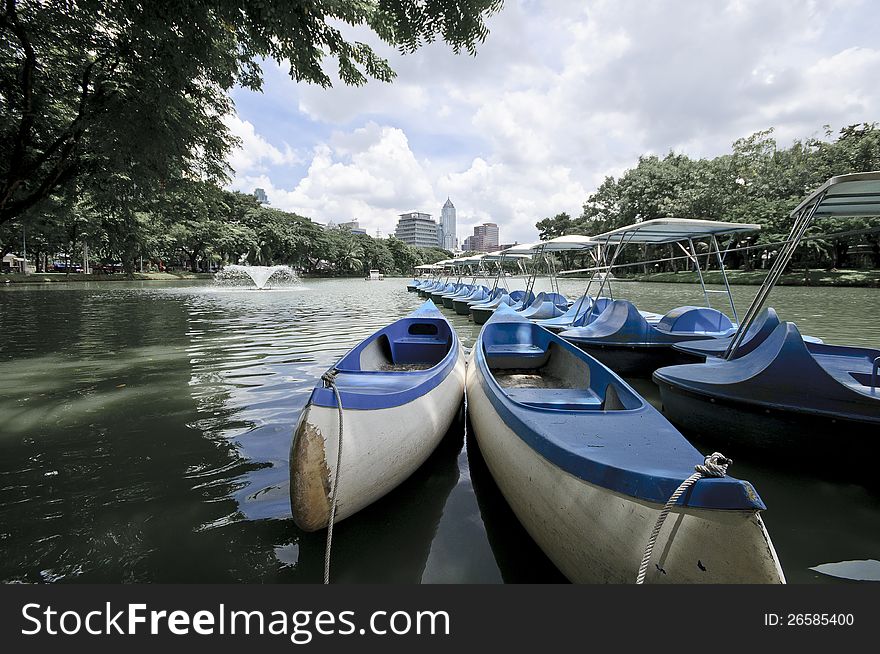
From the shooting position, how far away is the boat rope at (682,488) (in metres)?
1.83

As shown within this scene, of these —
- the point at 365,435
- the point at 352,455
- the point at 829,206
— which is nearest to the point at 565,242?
the point at 829,206

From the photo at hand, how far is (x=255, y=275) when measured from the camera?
4794 cm

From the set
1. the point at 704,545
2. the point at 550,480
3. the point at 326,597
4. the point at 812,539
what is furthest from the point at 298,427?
the point at 812,539

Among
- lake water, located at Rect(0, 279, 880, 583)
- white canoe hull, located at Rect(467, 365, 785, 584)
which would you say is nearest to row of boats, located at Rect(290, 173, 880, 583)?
white canoe hull, located at Rect(467, 365, 785, 584)

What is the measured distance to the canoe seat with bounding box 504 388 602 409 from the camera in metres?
4.49

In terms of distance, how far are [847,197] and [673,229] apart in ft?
16.0

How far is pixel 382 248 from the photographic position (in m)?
93.0

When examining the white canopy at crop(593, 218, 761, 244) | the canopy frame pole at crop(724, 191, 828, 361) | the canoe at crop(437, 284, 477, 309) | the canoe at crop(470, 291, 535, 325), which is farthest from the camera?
the canoe at crop(437, 284, 477, 309)

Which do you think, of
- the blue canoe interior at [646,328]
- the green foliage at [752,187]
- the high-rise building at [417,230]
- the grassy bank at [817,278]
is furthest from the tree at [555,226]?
the high-rise building at [417,230]

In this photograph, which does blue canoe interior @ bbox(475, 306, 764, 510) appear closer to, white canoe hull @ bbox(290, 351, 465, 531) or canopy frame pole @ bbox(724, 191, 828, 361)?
white canoe hull @ bbox(290, 351, 465, 531)

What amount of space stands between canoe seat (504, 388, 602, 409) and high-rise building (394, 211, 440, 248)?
169874 mm

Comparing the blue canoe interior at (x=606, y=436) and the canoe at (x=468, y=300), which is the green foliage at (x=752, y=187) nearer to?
the canoe at (x=468, y=300)

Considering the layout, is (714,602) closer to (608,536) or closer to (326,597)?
(608,536)

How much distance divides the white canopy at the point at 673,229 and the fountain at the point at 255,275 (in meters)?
40.4
